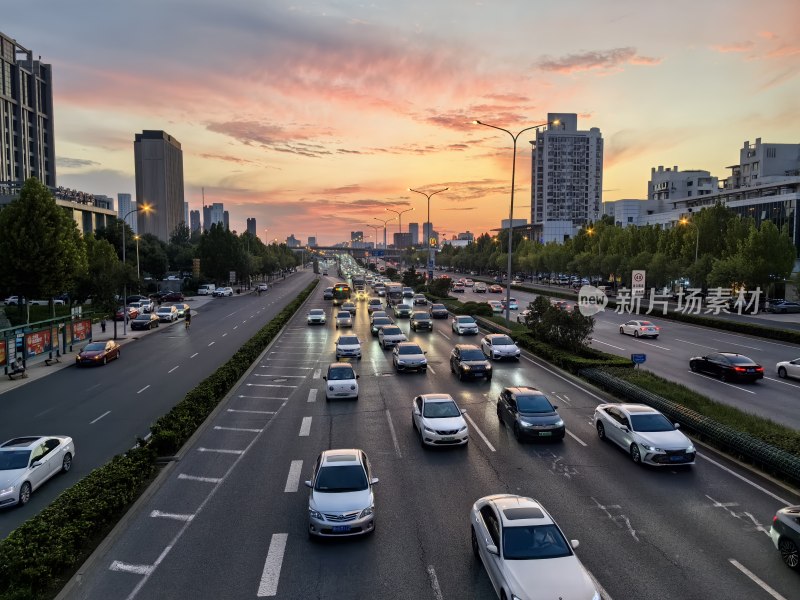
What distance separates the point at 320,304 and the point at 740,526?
66025 millimetres

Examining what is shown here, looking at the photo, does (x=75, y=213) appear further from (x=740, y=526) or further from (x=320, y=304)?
(x=740, y=526)

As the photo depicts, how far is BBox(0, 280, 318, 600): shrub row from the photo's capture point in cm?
1033

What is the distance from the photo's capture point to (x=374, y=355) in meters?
36.9

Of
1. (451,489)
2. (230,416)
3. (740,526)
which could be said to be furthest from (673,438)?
(230,416)

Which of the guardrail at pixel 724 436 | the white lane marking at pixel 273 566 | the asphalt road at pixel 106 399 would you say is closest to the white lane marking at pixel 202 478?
the asphalt road at pixel 106 399

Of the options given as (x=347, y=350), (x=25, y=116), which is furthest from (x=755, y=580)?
(x=25, y=116)

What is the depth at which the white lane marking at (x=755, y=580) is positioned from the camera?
10305 mm

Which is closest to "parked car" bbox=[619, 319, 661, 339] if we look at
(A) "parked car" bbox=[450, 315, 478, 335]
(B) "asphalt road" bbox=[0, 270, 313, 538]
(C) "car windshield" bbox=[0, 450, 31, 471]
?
(A) "parked car" bbox=[450, 315, 478, 335]

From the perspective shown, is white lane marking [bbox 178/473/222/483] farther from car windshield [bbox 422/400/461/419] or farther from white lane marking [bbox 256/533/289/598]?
car windshield [bbox 422/400/461/419]

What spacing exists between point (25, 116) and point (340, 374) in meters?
126

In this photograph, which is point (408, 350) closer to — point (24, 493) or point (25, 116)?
point (24, 493)

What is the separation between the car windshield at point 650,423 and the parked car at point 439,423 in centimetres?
519

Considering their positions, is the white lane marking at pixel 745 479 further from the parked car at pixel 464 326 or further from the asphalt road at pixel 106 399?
the parked car at pixel 464 326

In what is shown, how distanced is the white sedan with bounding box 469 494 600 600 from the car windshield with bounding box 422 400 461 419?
734cm
